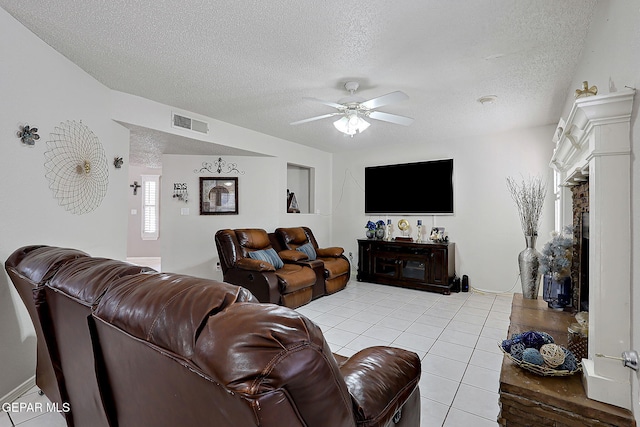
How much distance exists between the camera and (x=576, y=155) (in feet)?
6.18

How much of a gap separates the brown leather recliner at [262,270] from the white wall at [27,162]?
5.11ft

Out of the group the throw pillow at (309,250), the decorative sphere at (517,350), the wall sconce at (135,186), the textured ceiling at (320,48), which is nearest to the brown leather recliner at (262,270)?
the throw pillow at (309,250)

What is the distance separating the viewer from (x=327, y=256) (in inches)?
191

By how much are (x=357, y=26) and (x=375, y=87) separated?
0.96 m

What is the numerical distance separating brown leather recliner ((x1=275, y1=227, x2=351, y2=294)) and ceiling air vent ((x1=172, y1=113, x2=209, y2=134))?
5.99 feet

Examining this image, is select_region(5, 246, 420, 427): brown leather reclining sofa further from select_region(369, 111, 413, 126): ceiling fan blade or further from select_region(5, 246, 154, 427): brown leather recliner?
select_region(369, 111, 413, 126): ceiling fan blade

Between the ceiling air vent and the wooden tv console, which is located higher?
the ceiling air vent

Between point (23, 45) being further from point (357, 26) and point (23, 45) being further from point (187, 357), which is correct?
point (187, 357)

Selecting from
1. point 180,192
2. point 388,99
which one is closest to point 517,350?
point 388,99

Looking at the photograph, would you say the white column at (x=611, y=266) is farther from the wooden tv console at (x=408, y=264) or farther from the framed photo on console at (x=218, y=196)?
the framed photo on console at (x=218, y=196)

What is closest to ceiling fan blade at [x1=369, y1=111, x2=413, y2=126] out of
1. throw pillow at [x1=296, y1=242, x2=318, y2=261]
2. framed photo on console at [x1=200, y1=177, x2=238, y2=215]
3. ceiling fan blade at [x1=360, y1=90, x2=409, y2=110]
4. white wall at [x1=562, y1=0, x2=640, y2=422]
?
ceiling fan blade at [x1=360, y1=90, x2=409, y2=110]

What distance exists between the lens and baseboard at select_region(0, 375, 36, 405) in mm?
1853

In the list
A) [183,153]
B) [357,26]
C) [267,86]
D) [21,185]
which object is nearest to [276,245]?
[183,153]

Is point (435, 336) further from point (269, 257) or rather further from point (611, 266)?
point (269, 257)
